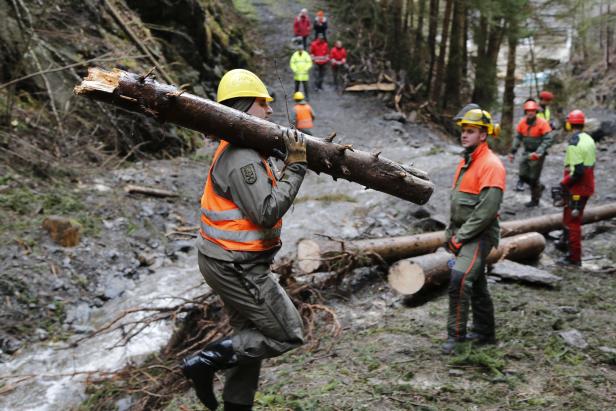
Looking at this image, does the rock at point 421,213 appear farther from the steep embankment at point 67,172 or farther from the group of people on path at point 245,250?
the group of people on path at point 245,250

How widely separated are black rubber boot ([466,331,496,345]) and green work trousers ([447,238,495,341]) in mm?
24

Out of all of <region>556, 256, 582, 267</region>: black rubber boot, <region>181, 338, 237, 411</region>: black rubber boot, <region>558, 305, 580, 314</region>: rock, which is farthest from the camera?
<region>556, 256, 582, 267</region>: black rubber boot

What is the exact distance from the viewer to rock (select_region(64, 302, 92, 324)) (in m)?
6.71

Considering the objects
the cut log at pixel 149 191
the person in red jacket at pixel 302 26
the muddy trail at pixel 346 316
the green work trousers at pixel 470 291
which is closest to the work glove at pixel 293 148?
the muddy trail at pixel 346 316

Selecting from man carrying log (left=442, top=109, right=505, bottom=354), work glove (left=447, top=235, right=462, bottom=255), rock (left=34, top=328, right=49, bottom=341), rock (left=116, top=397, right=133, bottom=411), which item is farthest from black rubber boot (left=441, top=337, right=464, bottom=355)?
rock (left=34, top=328, right=49, bottom=341)

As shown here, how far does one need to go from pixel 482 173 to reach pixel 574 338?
1879mm

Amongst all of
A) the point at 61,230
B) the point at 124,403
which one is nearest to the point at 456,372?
the point at 124,403

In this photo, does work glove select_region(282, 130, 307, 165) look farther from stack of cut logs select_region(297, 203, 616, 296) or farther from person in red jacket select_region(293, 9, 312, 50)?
person in red jacket select_region(293, 9, 312, 50)

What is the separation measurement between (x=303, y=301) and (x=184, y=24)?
1280cm

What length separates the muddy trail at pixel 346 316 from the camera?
428 centimetres

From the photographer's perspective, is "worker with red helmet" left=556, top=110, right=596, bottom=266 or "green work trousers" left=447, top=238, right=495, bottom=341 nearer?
"green work trousers" left=447, top=238, right=495, bottom=341

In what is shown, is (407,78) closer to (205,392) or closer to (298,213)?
(298,213)

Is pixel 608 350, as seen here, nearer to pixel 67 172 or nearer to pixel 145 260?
pixel 145 260

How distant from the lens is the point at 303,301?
6.56 m
